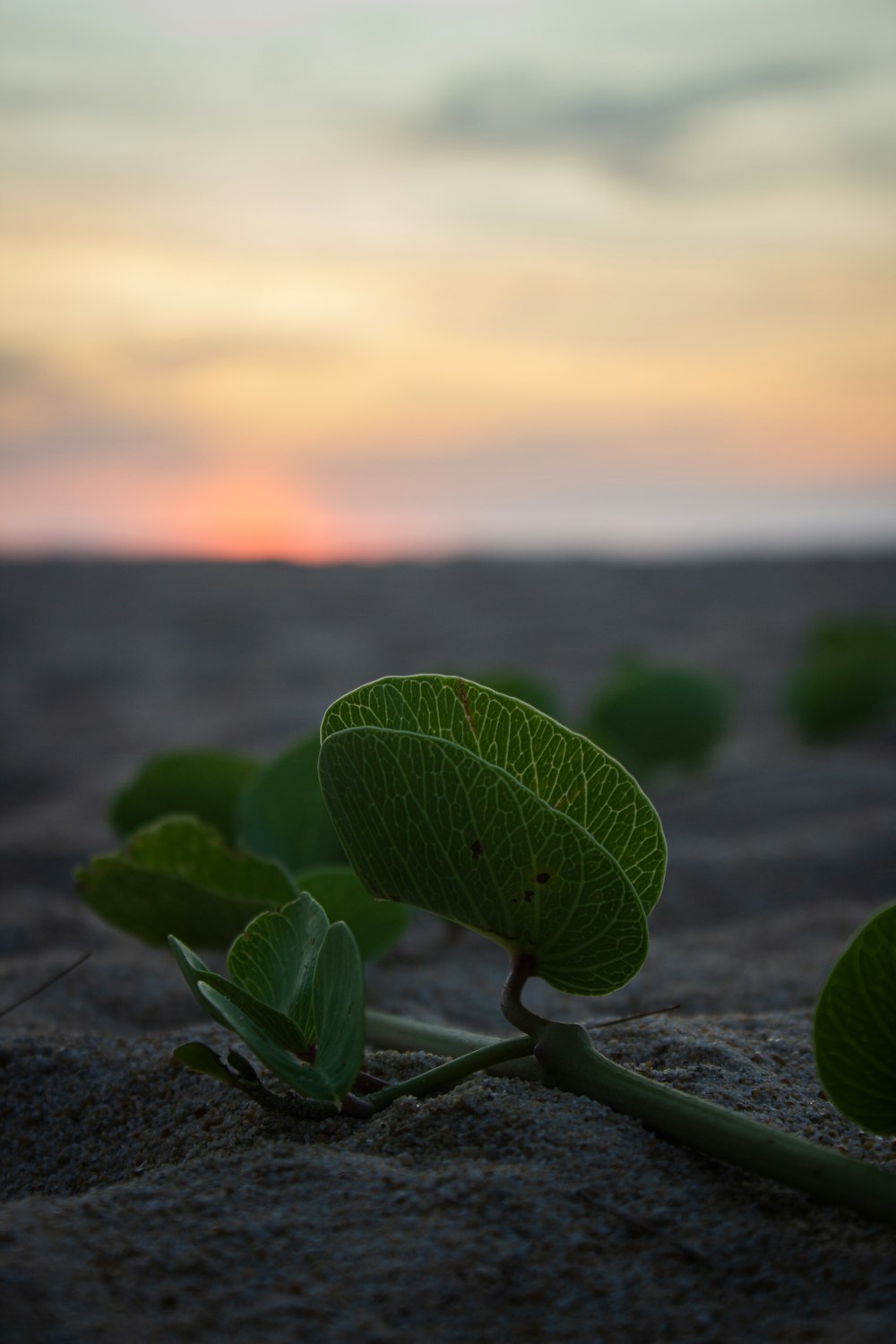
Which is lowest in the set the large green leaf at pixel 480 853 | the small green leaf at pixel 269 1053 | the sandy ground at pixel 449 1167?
the sandy ground at pixel 449 1167

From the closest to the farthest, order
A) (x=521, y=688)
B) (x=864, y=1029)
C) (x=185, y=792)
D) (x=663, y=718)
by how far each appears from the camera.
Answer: (x=864, y=1029), (x=185, y=792), (x=521, y=688), (x=663, y=718)

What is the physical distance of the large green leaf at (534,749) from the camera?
2.01 feet

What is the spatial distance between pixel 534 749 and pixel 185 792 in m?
0.83

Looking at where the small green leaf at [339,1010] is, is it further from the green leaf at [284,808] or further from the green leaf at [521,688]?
the green leaf at [521,688]

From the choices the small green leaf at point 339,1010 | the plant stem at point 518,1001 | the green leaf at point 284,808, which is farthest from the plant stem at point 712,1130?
the green leaf at point 284,808

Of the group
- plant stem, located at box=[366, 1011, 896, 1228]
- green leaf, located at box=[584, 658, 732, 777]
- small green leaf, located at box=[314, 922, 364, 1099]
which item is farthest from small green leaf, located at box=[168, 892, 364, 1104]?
green leaf, located at box=[584, 658, 732, 777]

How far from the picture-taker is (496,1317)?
500 millimetres

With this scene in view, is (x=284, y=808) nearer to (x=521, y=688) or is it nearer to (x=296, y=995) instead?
(x=296, y=995)

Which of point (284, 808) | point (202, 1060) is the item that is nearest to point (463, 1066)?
point (202, 1060)

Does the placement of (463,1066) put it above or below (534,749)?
below

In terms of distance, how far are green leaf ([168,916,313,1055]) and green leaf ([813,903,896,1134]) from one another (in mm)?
273

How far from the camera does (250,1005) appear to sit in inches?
24.6

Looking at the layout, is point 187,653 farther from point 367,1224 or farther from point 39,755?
point 367,1224

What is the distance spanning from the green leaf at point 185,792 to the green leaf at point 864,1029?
885mm
